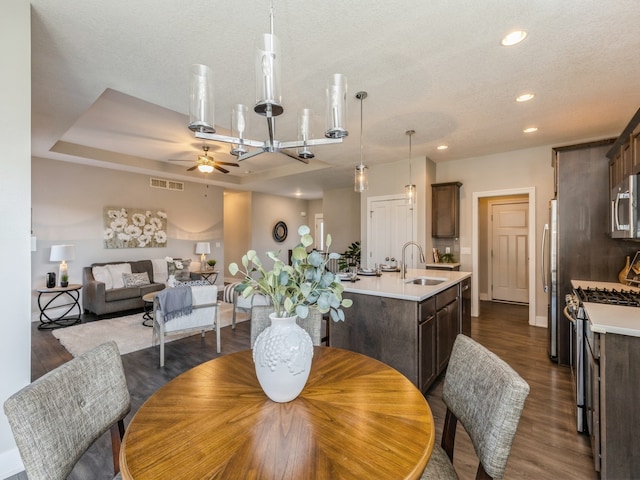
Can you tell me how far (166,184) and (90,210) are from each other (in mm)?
1580

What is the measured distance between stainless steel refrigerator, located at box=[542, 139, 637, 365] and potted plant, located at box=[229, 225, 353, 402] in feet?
10.7

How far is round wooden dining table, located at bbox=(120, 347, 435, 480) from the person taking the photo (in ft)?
2.54

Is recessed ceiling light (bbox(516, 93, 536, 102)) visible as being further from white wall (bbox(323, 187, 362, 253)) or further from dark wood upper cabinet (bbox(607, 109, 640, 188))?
white wall (bbox(323, 187, 362, 253))

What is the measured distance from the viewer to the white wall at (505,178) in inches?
187

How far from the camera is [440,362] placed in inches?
112

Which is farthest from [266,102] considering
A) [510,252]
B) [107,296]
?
→ [510,252]

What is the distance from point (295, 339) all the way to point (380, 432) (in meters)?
0.41

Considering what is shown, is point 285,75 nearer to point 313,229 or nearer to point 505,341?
point 505,341

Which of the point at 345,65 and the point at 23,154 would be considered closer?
the point at 23,154

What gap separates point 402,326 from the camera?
8.16 feet

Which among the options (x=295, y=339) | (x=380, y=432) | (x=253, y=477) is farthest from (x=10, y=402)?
(x=380, y=432)

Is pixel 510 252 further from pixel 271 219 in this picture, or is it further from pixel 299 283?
pixel 299 283

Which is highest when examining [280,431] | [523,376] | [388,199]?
[388,199]

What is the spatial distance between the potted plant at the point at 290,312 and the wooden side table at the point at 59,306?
16.8 feet
